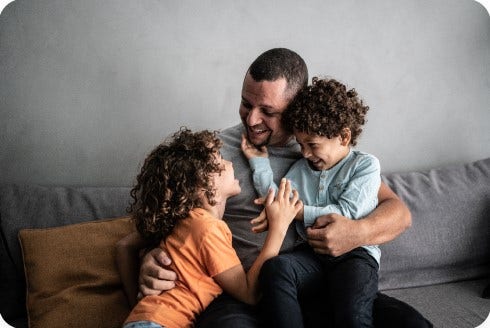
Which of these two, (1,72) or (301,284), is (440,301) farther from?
(1,72)

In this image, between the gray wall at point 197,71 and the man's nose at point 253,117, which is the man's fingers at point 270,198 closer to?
the man's nose at point 253,117

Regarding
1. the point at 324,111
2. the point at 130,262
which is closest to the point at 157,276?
the point at 130,262

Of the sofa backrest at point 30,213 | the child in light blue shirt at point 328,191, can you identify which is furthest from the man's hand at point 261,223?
the sofa backrest at point 30,213

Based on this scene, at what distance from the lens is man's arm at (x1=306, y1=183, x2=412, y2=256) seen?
1512 mm

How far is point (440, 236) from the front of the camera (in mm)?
1983

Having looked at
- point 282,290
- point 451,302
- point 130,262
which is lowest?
point 451,302

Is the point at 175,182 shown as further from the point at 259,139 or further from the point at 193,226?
the point at 259,139

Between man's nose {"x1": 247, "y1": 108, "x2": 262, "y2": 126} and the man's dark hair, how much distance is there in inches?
4.2

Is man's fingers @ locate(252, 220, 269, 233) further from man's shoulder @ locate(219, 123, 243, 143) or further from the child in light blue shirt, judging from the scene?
man's shoulder @ locate(219, 123, 243, 143)

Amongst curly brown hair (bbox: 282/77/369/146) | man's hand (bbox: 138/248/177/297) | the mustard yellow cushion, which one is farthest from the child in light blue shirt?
the mustard yellow cushion

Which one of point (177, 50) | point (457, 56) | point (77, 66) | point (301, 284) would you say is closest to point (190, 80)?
point (177, 50)

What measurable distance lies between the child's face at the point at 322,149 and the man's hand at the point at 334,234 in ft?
0.66

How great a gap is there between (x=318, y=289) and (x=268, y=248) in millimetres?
239

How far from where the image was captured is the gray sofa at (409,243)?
1675 millimetres
